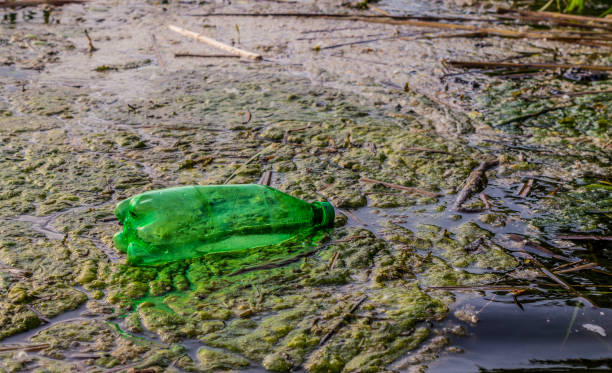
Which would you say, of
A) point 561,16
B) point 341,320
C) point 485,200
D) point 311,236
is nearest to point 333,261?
point 311,236

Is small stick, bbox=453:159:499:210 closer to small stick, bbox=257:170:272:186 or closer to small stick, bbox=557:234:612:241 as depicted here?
small stick, bbox=557:234:612:241

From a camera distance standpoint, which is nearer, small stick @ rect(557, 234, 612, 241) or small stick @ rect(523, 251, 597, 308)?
small stick @ rect(523, 251, 597, 308)

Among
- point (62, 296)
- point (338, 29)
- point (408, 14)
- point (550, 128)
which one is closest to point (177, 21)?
point (338, 29)

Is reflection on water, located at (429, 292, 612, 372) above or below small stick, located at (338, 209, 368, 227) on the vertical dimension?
below

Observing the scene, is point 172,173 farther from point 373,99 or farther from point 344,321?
point 373,99

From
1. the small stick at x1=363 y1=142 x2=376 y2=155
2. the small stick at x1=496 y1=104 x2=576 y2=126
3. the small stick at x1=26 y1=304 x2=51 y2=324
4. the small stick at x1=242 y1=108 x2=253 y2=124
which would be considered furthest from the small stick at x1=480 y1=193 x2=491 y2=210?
the small stick at x1=26 y1=304 x2=51 y2=324

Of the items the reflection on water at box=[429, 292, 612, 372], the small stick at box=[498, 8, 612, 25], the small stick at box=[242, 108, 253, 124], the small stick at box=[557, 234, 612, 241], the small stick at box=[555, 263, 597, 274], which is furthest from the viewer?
the small stick at box=[498, 8, 612, 25]

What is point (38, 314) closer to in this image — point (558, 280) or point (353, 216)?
point (353, 216)
